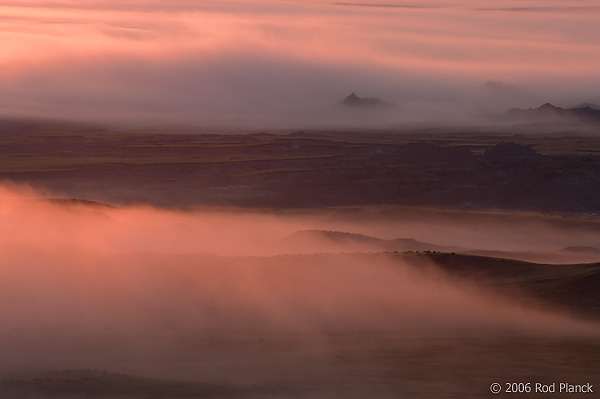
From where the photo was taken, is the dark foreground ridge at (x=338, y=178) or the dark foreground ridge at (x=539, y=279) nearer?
the dark foreground ridge at (x=539, y=279)

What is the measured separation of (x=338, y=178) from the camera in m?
113

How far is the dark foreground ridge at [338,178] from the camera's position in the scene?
10450cm

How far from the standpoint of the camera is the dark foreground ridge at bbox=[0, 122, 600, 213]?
104 m

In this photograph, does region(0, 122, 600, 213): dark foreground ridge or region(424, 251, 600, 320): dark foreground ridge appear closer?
region(424, 251, 600, 320): dark foreground ridge

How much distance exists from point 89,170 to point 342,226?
51383 millimetres

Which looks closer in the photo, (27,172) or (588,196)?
(588,196)

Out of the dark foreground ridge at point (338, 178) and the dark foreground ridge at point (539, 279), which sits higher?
the dark foreground ridge at point (338, 178)

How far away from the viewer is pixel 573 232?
8244 cm

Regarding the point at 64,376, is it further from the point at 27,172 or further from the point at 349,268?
the point at 27,172

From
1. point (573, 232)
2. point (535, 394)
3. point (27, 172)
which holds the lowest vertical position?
point (535, 394)

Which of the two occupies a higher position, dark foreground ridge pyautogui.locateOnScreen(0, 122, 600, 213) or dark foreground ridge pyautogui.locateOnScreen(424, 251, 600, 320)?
dark foreground ridge pyautogui.locateOnScreen(0, 122, 600, 213)

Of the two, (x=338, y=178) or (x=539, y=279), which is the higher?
(x=338, y=178)

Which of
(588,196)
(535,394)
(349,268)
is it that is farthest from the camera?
(588,196)

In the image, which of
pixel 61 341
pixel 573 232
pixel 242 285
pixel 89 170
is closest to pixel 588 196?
pixel 573 232
